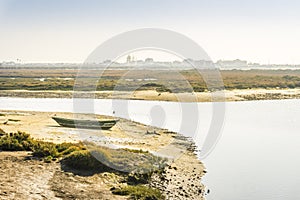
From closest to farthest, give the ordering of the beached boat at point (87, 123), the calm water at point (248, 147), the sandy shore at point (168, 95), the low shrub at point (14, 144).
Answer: the calm water at point (248, 147) < the low shrub at point (14, 144) < the beached boat at point (87, 123) < the sandy shore at point (168, 95)

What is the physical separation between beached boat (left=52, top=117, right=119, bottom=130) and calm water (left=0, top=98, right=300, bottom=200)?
6242 millimetres

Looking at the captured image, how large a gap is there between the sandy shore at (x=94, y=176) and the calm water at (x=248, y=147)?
1.19m

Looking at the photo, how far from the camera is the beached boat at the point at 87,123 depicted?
30062mm

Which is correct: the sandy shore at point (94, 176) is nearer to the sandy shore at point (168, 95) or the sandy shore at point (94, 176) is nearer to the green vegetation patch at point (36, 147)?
the green vegetation patch at point (36, 147)

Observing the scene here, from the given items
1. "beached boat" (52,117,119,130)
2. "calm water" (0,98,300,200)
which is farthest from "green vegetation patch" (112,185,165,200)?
"beached boat" (52,117,119,130)

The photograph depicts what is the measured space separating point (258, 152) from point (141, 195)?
42.2 feet

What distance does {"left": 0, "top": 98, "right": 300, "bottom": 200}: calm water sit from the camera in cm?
1739

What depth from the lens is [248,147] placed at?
27016 mm

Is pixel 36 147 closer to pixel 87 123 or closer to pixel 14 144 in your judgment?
pixel 14 144

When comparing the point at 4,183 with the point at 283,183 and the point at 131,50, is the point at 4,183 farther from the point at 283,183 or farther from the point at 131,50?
the point at 131,50

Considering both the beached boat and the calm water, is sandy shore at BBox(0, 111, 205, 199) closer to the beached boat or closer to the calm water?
the beached boat

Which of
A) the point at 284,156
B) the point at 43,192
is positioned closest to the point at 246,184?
the point at 284,156

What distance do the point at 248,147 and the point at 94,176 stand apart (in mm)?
13711

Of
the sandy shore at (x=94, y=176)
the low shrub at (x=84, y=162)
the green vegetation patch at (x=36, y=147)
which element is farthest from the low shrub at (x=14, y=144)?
the low shrub at (x=84, y=162)
